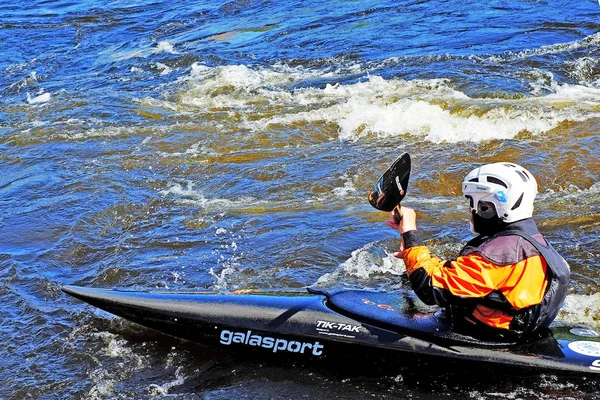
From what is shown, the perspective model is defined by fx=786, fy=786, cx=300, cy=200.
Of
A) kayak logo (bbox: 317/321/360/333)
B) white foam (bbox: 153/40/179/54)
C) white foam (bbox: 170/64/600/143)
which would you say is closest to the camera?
kayak logo (bbox: 317/321/360/333)

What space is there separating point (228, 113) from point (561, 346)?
6933mm

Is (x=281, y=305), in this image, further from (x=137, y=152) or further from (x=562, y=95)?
(x=562, y=95)

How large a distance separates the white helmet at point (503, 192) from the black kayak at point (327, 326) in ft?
2.47

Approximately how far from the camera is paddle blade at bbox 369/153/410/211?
412cm

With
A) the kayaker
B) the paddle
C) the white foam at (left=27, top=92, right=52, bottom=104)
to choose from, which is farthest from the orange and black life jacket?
the white foam at (left=27, top=92, right=52, bottom=104)

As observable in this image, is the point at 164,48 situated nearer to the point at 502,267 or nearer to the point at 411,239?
the point at 411,239

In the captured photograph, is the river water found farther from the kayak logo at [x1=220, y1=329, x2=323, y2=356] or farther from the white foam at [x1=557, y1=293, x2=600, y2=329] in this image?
the kayak logo at [x1=220, y1=329, x2=323, y2=356]

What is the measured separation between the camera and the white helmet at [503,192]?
12.9ft

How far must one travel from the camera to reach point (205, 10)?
→ 17.9 metres

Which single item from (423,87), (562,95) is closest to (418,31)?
(423,87)

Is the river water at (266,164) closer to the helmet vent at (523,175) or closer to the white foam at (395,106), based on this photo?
the white foam at (395,106)

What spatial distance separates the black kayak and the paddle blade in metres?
0.77

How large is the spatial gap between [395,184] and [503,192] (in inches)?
21.7

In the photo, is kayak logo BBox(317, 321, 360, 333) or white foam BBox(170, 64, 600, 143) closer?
kayak logo BBox(317, 321, 360, 333)
